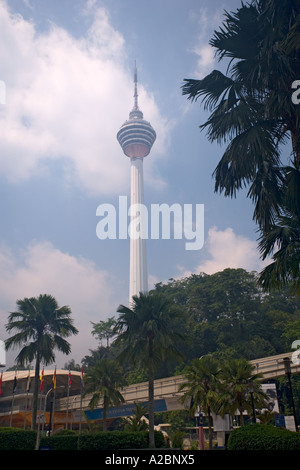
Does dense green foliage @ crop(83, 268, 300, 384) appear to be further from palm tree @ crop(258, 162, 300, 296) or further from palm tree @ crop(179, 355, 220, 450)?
palm tree @ crop(258, 162, 300, 296)

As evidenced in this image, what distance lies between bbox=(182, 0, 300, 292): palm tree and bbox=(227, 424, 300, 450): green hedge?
636 centimetres

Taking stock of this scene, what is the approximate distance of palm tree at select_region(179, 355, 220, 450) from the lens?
3019 cm

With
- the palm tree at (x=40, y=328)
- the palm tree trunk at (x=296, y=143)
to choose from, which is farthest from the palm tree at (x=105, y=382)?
the palm tree trunk at (x=296, y=143)

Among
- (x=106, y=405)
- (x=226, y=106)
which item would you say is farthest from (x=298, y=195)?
(x=106, y=405)

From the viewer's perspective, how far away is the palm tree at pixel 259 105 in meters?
13.2

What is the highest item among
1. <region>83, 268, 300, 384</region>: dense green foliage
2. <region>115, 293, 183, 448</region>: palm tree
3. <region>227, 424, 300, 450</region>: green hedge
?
<region>83, 268, 300, 384</region>: dense green foliage

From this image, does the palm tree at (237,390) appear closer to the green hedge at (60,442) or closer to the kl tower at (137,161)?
the green hedge at (60,442)

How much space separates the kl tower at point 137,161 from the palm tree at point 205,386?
Result: 11686cm

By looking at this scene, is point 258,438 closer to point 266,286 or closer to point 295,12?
Answer: point 266,286

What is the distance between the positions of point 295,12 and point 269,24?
0.85 meters

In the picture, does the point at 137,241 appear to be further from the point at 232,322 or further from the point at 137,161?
the point at 232,322

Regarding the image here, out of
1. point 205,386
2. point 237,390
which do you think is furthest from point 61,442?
point 237,390

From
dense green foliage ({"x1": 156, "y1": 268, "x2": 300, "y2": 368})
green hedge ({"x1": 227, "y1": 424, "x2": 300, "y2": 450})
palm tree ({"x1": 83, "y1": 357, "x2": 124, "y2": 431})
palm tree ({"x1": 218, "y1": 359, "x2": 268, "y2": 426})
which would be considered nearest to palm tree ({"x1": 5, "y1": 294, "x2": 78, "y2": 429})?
palm tree ({"x1": 83, "y1": 357, "x2": 124, "y2": 431})

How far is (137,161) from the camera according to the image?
164500mm
